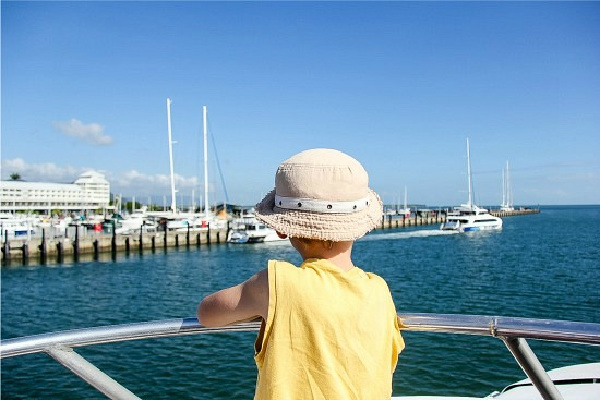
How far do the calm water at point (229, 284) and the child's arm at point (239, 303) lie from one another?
8770 millimetres

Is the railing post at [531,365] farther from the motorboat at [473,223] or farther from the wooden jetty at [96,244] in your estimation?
the motorboat at [473,223]

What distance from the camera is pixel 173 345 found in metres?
13.4

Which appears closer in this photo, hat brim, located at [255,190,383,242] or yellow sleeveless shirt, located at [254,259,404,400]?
yellow sleeveless shirt, located at [254,259,404,400]

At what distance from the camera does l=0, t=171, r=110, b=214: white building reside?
85375 millimetres

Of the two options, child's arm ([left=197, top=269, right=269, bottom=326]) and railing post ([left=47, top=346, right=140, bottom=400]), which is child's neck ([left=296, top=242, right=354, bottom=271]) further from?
railing post ([left=47, top=346, right=140, bottom=400])

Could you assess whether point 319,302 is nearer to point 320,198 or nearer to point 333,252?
point 333,252

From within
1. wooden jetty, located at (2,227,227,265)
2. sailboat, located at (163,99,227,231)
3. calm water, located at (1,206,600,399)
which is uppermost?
sailboat, located at (163,99,227,231)

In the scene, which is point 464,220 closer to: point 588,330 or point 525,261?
point 525,261

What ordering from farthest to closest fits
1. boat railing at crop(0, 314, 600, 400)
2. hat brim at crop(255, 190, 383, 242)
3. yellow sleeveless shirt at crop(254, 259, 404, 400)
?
boat railing at crop(0, 314, 600, 400) → hat brim at crop(255, 190, 383, 242) → yellow sleeveless shirt at crop(254, 259, 404, 400)

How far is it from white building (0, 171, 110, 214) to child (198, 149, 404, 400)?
85271mm

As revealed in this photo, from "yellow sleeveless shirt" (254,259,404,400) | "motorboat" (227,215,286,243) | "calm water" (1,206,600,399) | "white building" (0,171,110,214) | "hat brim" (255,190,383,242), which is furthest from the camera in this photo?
"white building" (0,171,110,214)

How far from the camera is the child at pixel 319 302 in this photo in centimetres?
A: 133

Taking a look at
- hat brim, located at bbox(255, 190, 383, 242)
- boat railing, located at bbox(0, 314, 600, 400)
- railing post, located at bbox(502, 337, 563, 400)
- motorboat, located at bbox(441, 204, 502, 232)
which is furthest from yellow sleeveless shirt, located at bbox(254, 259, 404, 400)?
motorboat, located at bbox(441, 204, 502, 232)

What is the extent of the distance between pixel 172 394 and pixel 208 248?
113 ft
